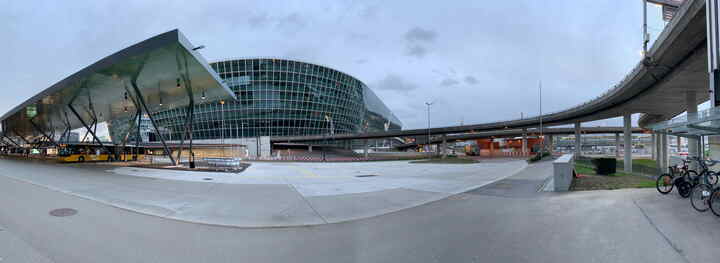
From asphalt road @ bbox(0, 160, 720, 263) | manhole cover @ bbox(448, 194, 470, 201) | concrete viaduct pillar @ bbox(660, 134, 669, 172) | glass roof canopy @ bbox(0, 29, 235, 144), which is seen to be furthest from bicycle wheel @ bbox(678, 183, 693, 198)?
concrete viaduct pillar @ bbox(660, 134, 669, 172)

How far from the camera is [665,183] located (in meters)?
9.40

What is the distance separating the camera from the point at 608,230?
5.66 m

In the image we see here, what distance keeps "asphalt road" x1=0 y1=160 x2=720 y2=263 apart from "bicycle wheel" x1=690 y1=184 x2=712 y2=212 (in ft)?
0.76

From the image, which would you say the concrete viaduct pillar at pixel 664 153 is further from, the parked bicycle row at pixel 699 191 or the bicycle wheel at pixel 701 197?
the bicycle wheel at pixel 701 197

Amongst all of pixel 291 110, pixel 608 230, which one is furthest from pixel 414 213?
pixel 291 110

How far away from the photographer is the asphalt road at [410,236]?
453cm

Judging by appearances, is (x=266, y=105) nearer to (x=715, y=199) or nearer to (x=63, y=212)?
(x=63, y=212)

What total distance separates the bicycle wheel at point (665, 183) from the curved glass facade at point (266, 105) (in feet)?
215

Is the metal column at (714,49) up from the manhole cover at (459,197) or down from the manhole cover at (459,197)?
up

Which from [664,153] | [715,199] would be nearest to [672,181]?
[715,199]

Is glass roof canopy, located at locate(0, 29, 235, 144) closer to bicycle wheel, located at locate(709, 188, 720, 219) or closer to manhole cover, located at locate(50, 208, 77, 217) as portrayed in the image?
manhole cover, located at locate(50, 208, 77, 217)

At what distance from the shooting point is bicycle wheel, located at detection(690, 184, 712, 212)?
693 centimetres

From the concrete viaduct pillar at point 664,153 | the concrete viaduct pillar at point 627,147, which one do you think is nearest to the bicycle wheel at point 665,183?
the concrete viaduct pillar at point 627,147

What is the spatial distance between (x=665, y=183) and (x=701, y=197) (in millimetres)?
2824
